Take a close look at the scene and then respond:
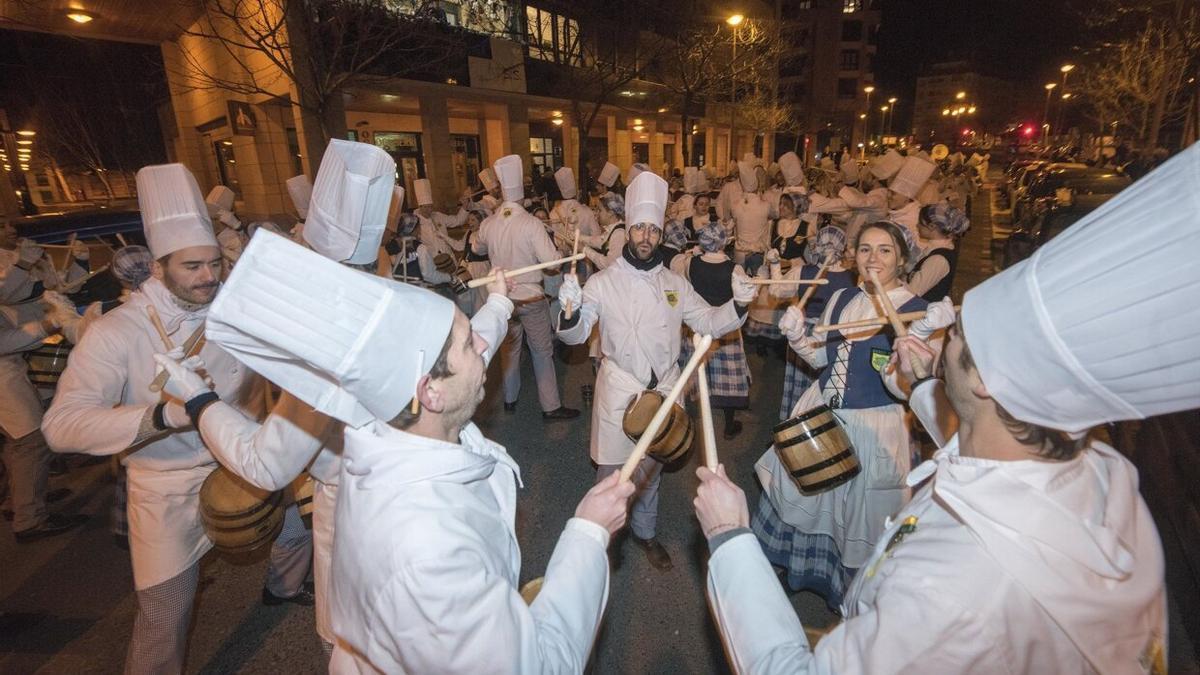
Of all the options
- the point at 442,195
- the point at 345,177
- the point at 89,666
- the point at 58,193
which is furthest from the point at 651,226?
the point at 58,193

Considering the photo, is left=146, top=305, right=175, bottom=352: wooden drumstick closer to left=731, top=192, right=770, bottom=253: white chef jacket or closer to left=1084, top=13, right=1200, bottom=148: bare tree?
left=731, top=192, right=770, bottom=253: white chef jacket

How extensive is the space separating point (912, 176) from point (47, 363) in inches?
452

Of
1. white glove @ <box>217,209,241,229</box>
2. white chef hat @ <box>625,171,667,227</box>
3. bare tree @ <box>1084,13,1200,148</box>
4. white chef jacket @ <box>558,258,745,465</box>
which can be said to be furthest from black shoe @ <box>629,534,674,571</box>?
bare tree @ <box>1084,13,1200,148</box>

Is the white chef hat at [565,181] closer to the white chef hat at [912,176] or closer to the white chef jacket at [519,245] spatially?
the white chef jacket at [519,245]

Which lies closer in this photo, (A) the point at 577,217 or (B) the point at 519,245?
(B) the point at 519,245

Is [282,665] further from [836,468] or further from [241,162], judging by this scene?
[241,162]

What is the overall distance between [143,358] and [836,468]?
375 cm

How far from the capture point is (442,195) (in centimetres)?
2027

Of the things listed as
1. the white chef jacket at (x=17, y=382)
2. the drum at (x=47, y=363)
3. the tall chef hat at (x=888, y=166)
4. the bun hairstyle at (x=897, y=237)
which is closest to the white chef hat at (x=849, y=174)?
the tall chef hat at (x=888, y=166)

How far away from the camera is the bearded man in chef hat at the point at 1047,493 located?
104cm

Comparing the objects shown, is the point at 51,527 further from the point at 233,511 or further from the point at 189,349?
the point at 233,511

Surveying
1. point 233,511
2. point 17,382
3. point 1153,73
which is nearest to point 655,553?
point 233,511

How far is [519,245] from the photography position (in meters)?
6.68

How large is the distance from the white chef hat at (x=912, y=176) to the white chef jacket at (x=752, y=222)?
2.21 m
